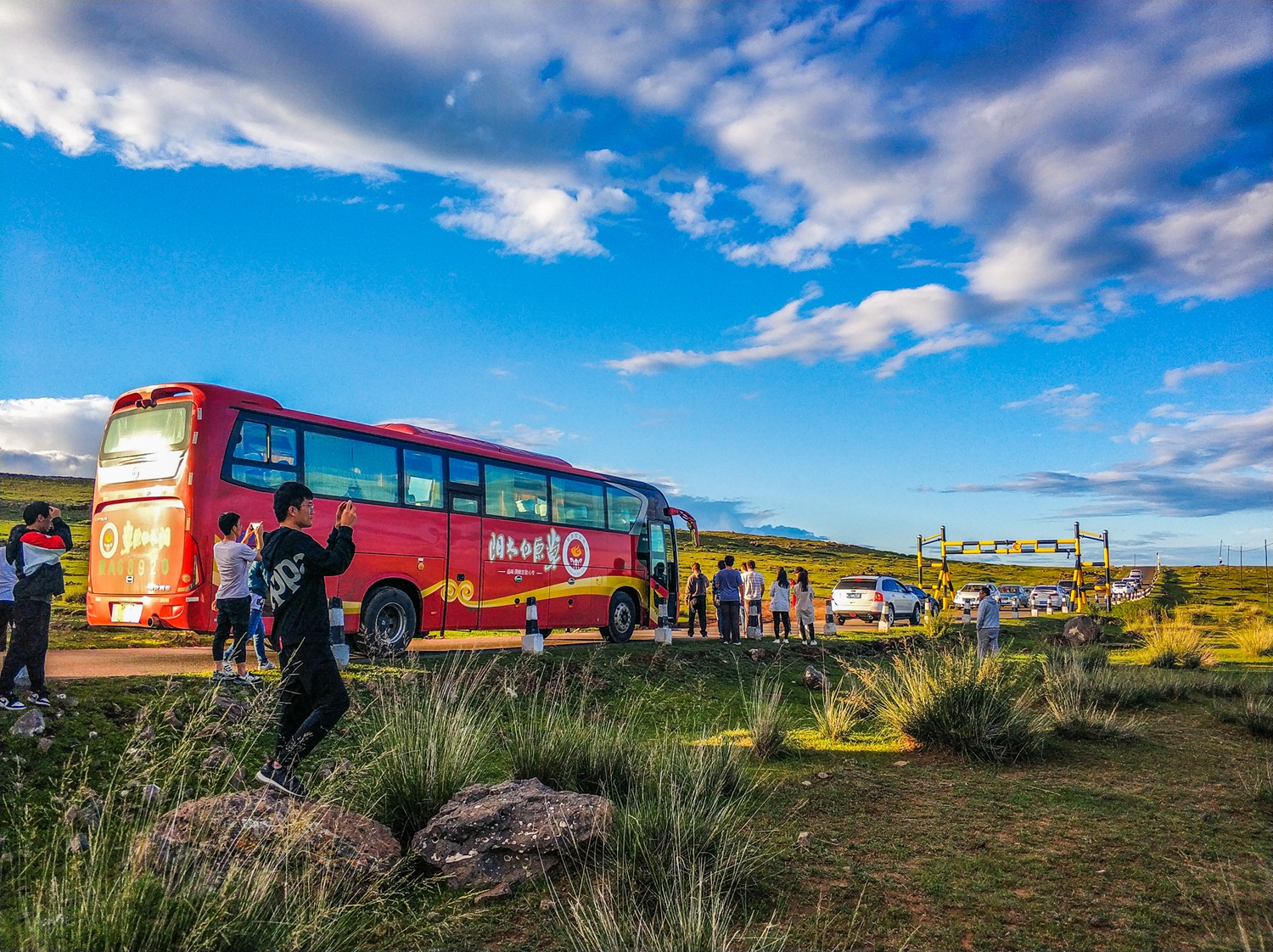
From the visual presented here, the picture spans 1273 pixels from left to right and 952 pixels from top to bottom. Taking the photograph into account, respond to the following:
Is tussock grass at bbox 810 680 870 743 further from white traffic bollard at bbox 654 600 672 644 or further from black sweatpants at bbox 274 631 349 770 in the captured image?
white traffic bollard at bbox 654 600 672 644

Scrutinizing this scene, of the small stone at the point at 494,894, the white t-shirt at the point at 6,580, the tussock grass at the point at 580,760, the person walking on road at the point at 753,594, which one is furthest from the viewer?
the person walking on road at the point at 753,594

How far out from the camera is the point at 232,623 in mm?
9578

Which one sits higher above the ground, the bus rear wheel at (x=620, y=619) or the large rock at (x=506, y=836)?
the bus rear wheel at (x=620, y=619)

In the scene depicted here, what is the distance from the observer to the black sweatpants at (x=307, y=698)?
5.46 metres

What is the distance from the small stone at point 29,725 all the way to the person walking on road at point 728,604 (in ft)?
43.8

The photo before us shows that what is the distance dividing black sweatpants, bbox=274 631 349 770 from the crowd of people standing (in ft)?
42.4

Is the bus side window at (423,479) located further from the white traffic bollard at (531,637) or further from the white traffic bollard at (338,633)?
the white traffic bollard at (338,633)

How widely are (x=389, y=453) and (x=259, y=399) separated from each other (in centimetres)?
241

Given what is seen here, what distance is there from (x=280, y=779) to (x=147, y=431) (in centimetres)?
821

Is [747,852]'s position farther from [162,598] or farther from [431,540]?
[431,540]

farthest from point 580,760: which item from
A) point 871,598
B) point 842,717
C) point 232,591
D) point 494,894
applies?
point 871,598

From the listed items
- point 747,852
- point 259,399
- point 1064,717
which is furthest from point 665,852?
point 259,399

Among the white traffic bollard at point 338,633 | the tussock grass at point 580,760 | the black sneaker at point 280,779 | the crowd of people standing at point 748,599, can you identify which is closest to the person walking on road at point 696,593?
the crowd of people standing at point 748,599

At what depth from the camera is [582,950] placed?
12.8ft
